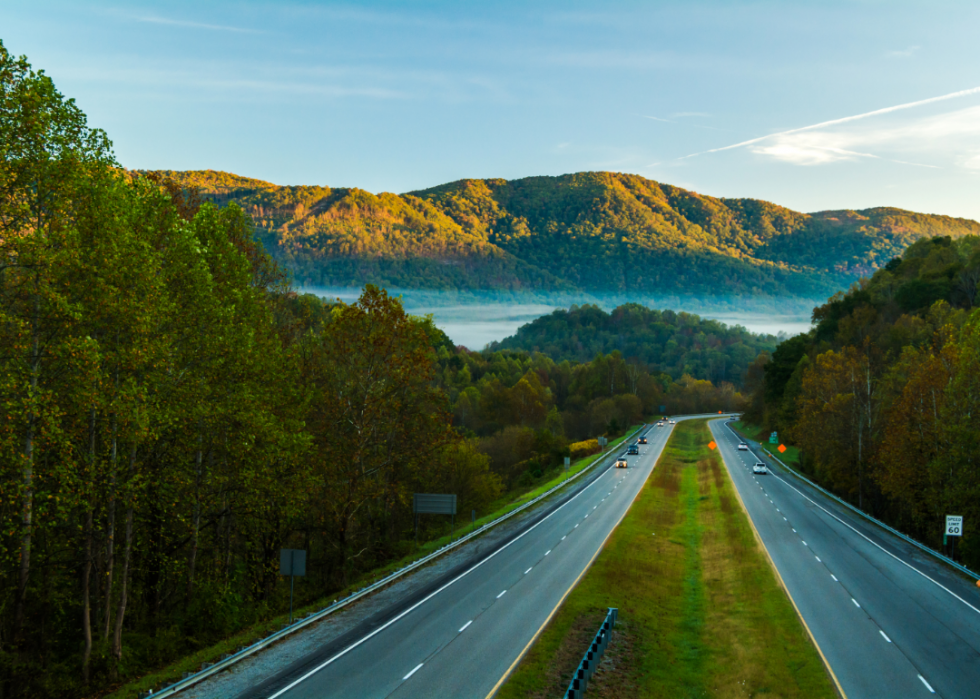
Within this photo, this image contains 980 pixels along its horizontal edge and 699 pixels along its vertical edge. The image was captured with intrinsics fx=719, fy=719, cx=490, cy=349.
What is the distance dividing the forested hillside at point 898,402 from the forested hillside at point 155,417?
2943cm

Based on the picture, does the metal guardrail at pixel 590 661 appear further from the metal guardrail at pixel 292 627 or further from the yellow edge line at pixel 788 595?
the metal guardrail at pixel 292 627

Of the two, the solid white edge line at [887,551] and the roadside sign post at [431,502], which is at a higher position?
the roadside sign post at [431,502]

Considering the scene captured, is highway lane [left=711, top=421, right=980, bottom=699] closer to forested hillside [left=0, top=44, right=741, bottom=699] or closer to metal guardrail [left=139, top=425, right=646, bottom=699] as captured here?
metal guardrail [left=139, top=425, right=646, bottom=699]

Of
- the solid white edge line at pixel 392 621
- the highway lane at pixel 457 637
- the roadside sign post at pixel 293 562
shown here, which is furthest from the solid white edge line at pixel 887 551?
the roadside sign post at pixel 293 562

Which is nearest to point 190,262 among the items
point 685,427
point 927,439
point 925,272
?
point 927,439

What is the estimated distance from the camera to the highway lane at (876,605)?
64.8 ft

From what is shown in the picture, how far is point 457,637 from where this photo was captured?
21875 millimetres

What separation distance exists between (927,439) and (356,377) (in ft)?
118

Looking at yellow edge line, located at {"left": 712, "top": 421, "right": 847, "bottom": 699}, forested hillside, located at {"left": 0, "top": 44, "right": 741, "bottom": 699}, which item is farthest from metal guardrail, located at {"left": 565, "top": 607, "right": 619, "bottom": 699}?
forested hillside, located at {"left": 0, "top": 44, "right": 741, "bottom": 699}

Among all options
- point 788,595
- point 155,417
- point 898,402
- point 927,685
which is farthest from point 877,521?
point 155,417

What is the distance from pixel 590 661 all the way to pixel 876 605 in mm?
14079

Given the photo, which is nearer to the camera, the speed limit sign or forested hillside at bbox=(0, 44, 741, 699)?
forested hillside at bbox=(0, 44, 741, 699)

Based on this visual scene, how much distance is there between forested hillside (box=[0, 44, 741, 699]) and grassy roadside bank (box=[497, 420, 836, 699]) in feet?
35.1

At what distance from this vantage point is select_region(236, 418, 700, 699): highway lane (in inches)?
702
